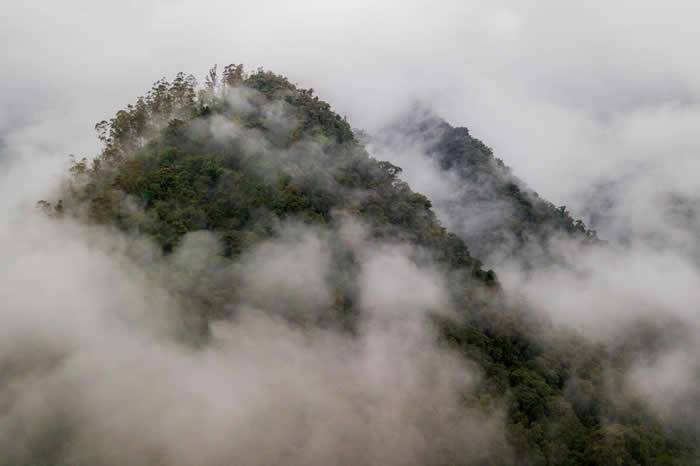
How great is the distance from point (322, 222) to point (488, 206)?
801 inches

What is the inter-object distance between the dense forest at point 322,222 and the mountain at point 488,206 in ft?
29.5

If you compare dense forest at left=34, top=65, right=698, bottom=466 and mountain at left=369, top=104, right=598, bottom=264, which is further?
mountain at left=369, top=104, right=598, bottom=264

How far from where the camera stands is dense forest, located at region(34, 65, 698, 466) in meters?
23.2

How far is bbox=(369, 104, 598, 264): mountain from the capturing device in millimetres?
41844

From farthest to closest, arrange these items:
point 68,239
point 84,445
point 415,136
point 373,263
A: point 415,136
point 373,263
point 68,239
point 84,445

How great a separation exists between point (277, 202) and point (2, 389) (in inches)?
447

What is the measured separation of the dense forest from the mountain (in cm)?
899

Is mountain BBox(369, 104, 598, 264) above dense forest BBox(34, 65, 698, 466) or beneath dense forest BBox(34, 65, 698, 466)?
above

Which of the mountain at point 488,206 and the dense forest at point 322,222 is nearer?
the dense forest at point 322,222

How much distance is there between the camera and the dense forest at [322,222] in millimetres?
23250

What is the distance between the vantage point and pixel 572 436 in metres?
25.0

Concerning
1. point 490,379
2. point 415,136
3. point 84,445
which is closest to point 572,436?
point 490,379

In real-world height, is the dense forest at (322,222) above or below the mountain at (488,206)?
below

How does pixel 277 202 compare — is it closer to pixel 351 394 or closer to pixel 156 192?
pixel 156 192
